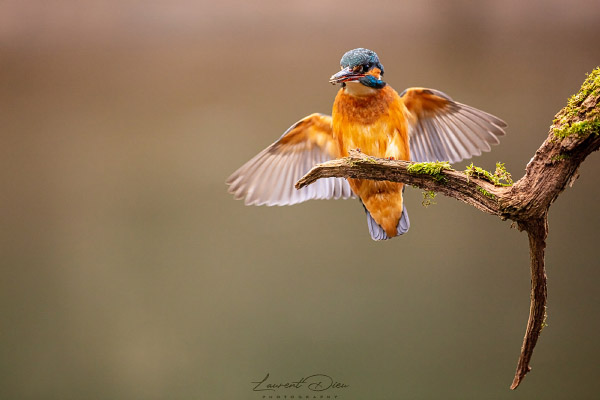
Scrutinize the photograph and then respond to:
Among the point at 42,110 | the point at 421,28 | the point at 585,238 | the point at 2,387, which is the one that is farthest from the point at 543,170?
the point at 2,387

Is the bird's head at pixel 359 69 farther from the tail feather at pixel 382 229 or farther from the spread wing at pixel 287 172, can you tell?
the tail feather at pixel 382 229

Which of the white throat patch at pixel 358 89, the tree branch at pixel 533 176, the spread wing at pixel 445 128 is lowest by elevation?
the tree branch at pixel 533 176

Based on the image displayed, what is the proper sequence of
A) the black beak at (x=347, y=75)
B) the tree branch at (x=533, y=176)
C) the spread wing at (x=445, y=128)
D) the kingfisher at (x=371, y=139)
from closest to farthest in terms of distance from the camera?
the tree branch at (x=533, y=176), the black beak at (x=347, y=75), the kingfisher at (x=371, y=139), the spread wing at (x=445, y=128)

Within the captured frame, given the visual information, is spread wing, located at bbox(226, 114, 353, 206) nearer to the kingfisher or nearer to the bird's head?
the kingfisher

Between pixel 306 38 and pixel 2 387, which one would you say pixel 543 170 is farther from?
pixel 2 387

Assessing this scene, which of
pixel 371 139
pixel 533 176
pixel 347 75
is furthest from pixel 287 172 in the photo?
pixel 533 176

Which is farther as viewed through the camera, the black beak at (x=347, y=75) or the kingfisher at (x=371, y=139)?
the kingfisher at (x=371, y=139)

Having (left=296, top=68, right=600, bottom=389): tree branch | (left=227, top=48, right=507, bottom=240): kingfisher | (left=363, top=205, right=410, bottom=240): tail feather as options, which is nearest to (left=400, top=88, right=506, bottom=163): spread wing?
(left=227, top=48, right=507, bottom=240): kingfisher

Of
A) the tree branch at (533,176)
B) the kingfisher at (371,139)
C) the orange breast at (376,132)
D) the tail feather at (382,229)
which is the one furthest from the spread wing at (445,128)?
the tree branch at (533,176)
